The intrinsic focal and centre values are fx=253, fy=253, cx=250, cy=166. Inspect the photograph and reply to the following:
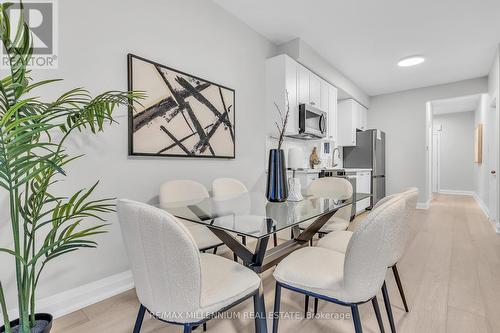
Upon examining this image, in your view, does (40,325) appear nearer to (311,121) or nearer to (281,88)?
(281,88)

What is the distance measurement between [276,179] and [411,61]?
11.9 feet

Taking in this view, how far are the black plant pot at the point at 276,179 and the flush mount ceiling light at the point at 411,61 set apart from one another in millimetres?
3460

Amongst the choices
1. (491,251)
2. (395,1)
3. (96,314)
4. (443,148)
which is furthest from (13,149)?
(443,148)

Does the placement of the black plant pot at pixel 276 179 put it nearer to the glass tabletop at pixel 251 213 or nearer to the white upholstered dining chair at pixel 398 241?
the glass tabletop at pixel 251 213

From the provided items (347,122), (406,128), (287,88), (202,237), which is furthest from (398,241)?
(406,128)

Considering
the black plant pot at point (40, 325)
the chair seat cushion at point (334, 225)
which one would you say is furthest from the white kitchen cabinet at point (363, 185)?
the black plant pot at point (40, 325)

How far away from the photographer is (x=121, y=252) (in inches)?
77.4

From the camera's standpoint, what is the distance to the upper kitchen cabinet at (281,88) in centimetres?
321

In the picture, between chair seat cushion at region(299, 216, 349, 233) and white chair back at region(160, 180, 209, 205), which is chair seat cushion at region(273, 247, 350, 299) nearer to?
chair seat cushion at region(299, 216, 349, 233)

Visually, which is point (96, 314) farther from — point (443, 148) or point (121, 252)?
point (443, 148)

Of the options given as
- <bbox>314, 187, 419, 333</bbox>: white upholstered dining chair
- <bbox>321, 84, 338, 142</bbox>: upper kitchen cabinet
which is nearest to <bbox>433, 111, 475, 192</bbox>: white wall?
<bbox>321, 84, 338, 142</bbox>: upper kitchen cabinet

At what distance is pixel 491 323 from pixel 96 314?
2.42 metres

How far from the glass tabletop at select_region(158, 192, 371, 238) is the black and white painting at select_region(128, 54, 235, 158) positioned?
25.6 inches

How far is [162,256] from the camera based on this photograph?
84 cm
